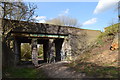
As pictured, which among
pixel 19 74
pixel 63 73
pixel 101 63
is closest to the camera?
pixel 63 73

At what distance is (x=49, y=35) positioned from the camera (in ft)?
32.9

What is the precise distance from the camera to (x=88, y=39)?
12758mm

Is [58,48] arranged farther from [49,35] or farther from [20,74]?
[20,74]

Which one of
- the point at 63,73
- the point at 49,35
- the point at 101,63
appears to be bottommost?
the point at 63,73

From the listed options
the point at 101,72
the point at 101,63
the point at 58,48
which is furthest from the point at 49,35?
the point at 101,72

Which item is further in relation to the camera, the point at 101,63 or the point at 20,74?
the point at 101,63

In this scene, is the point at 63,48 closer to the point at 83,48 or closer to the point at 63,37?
the point at 63,37

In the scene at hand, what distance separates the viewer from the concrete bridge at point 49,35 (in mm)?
8734

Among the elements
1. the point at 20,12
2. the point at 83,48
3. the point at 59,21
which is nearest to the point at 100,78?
the point at 20,12

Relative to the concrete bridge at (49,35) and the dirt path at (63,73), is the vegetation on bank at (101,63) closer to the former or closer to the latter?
the dirt path at (63,73)

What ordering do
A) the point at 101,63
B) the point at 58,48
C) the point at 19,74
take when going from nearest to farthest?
the point at 19,74 → the point at 101,63 → the point at 58,48

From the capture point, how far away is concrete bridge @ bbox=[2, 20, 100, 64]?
873 centimetres

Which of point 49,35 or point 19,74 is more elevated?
point 49,35

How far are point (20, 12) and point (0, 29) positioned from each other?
177 cm
